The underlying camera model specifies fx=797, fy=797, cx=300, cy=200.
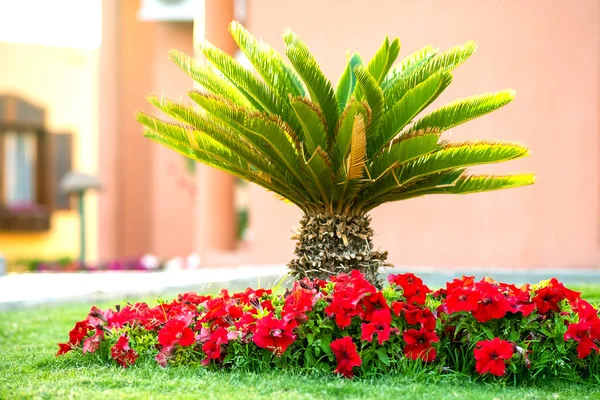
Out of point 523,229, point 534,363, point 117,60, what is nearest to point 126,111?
point 117,60

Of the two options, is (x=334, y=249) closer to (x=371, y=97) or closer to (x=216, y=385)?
(x=371, y=97)

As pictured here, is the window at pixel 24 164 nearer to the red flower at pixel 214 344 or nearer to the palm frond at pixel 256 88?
the palm frond at pixel 256 88

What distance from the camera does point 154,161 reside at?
50.4 feet

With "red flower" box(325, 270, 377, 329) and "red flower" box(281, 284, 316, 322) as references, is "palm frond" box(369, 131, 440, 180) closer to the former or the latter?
"red flower" box(325, 270, 377, 329)

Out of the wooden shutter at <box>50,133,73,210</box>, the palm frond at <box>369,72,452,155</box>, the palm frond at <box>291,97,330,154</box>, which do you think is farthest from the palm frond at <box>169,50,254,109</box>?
the wooden shutter at <box>50,133,73,210</box>

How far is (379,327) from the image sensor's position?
424 centimetres

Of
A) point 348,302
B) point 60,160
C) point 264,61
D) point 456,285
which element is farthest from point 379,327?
point 60,160

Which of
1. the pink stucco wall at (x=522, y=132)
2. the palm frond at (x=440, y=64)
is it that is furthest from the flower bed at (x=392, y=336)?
the pink stucco wall at (x=522, y=132)

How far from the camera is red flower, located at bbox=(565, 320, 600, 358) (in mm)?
4180

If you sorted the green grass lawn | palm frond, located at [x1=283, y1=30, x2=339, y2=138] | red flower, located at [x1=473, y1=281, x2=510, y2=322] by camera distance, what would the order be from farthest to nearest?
palm frond, located at [x1=283, y1=30, x2=339, y2=138]
red flower, located at [x1=473, y1=281, x2=510, y2=322]
the green grass lawn

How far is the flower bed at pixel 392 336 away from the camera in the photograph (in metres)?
4.18

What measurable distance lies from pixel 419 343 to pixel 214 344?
111cm

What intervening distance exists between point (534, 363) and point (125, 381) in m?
2.10

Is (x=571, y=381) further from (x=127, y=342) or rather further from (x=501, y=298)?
(x=127, y=342)
